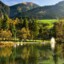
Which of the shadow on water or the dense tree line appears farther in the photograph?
the dense tree line

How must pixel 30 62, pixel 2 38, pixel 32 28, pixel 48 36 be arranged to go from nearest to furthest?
pixel 30 62 → pixel 2 38 → pixel 32 28 → pixel 48 36

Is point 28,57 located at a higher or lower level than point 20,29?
higher

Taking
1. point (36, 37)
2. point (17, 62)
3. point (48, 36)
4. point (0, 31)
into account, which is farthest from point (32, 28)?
point (17, 62)

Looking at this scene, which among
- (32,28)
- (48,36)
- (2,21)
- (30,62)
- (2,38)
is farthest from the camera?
(48,36)

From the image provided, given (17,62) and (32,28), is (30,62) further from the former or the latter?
(32,28)

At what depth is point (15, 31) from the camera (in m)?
141

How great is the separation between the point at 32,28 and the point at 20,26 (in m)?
7.07

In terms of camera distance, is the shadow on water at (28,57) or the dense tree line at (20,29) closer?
the shadow on water at (28,57)

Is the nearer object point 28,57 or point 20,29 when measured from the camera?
point 28,57

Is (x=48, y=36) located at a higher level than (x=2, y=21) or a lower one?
lower

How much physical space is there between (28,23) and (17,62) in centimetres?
11150

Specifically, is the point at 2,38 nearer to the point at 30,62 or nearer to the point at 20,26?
the point at 20,26

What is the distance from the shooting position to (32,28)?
152m

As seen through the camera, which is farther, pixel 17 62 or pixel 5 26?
pixel 5 26
